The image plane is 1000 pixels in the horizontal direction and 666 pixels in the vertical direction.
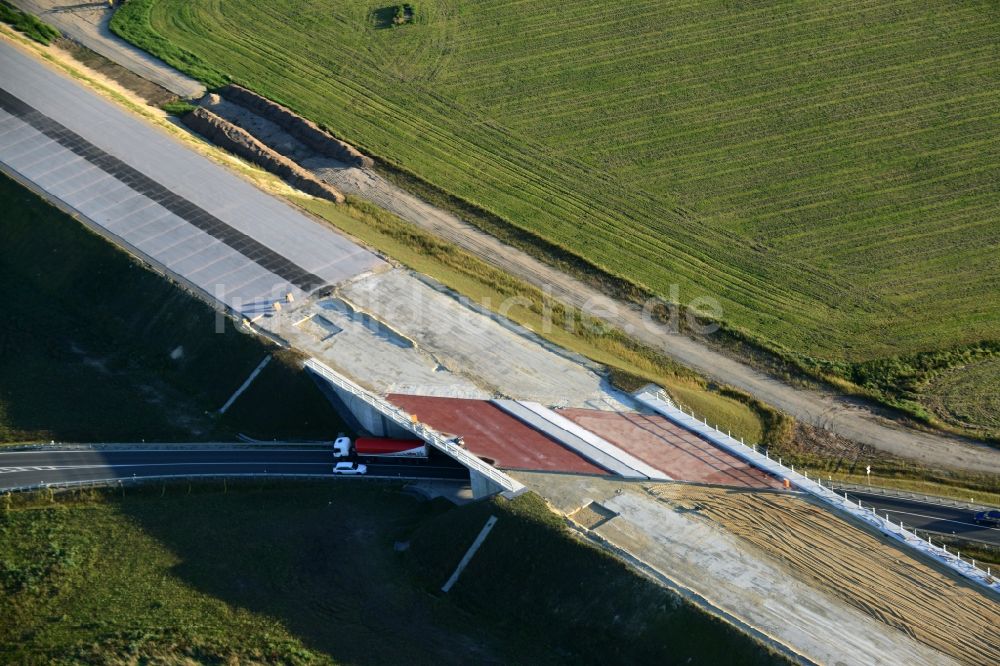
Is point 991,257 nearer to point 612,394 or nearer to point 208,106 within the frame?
point 612,394

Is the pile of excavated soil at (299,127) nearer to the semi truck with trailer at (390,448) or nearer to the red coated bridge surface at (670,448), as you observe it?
the semi truck with trailer at (390,448)

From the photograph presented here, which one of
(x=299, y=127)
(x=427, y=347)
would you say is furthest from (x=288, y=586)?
(x=299, y=127)

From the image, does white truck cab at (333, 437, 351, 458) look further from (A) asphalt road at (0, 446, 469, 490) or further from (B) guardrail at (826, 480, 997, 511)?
(B) guardrail at (826, 480, 997, 511)

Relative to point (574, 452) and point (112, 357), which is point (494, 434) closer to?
point (574, 452)

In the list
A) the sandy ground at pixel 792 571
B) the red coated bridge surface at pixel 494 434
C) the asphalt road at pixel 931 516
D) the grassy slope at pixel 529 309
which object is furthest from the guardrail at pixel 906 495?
the red coated bridge surface at pixel 494 434

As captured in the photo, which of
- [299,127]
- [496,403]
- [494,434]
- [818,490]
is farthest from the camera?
[299,127]

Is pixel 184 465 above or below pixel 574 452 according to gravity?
below

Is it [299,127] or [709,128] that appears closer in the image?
[709,128]
